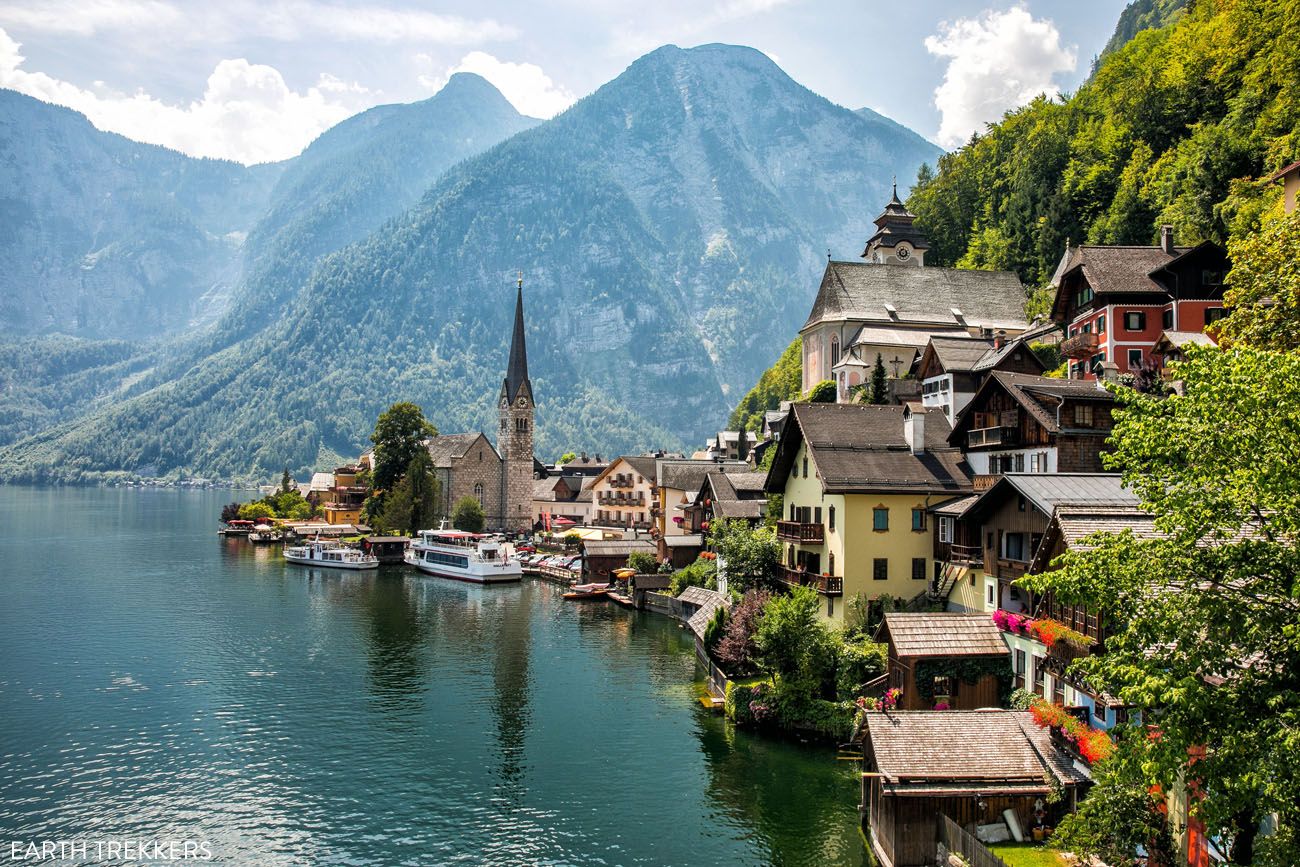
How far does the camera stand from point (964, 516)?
39.7 meters

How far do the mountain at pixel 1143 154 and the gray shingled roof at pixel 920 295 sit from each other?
5.37 m

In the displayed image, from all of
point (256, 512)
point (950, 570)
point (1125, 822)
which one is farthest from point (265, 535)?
point (1125, 822)

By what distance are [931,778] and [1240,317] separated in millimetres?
22987

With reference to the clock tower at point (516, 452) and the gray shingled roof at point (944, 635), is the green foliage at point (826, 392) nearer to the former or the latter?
the gray shingled roof at point (944, 635)

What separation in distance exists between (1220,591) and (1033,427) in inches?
975

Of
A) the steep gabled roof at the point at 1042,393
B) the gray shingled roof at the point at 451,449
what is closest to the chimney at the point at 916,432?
the steep gabled roof at the point at 1042,393

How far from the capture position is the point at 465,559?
98.5 m

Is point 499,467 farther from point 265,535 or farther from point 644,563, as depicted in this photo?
point 644,563

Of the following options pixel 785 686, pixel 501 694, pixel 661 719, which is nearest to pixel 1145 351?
pixel 785 686

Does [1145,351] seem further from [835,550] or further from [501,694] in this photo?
[501,694]

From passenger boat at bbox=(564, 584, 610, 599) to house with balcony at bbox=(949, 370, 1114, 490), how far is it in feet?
141

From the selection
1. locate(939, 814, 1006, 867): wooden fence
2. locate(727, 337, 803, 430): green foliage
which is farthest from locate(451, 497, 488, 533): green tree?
locate(939, 814, 1006, 867): wooden fence

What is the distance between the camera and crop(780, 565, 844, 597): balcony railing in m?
44.4

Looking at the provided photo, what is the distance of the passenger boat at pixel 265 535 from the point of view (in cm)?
13538
